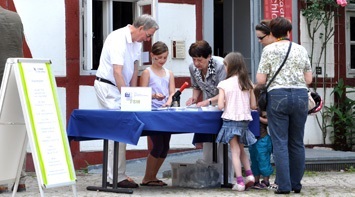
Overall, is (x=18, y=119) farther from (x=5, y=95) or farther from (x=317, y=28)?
(x=317, y=28)

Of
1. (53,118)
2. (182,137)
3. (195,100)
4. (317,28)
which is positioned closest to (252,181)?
(195,100)

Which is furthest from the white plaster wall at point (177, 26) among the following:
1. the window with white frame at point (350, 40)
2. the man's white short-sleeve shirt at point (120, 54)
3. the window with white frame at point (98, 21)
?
the man's white short-sleeve shirt at point (120, 54)

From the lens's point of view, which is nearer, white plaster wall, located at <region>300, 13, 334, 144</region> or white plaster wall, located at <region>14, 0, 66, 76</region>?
white plaster wall, located at <region>14, 0, 66, 76</region>

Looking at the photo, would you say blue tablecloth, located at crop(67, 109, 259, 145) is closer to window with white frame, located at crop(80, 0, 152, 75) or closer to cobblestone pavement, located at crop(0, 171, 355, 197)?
cobblestone pavement, located at crop(0, 171, 355, 197)

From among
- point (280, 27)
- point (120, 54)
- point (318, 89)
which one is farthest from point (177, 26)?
point (280, 27)

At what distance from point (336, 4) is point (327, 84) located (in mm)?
1171

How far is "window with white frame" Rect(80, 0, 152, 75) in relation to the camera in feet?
36.4

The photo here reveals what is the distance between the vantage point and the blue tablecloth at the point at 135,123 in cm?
797

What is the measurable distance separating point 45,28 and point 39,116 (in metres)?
3.94

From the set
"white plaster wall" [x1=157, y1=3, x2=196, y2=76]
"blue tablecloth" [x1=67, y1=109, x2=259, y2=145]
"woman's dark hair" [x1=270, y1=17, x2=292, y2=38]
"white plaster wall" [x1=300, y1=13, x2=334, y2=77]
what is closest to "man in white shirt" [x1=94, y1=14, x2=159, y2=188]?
"blue tablecloth" [x1=67, y1=109, x2=259, y2=145]

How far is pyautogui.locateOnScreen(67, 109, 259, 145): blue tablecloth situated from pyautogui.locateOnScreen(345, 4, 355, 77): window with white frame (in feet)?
17.2

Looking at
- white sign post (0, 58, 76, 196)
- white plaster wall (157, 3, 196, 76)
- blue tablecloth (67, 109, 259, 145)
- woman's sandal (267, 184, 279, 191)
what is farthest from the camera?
white plaster wall (157, 3, 196, 76)

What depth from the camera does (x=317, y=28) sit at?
515 inches

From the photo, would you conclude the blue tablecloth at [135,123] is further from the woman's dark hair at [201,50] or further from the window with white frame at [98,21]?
the window with white frame at [98,21]
